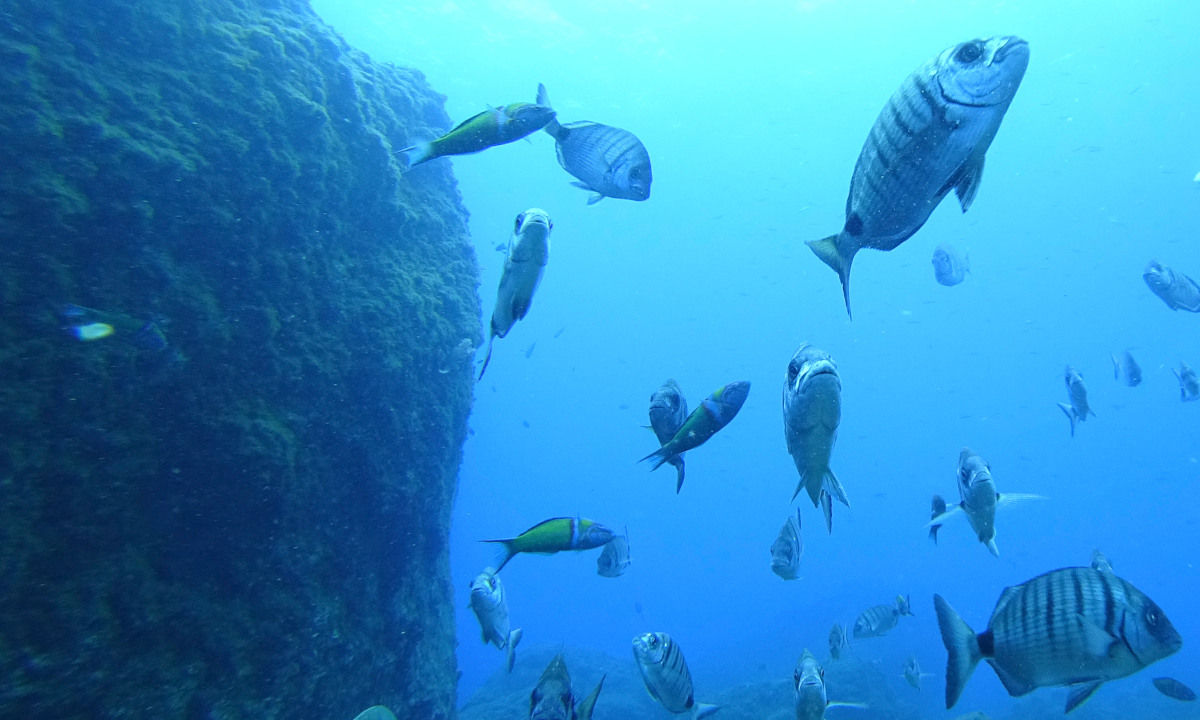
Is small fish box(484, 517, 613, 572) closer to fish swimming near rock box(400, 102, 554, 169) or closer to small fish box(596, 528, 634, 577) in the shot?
fish swimming near rock box(400, 102, 554, 169)

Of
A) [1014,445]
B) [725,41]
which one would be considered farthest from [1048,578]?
[1014,445]

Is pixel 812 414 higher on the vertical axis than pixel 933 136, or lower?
lower

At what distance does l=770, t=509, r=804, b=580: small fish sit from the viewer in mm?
4859

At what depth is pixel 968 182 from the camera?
61.5 inches

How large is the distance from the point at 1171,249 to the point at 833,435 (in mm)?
61642

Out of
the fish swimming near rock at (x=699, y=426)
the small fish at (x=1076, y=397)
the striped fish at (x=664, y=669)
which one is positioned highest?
the fish swimming near rock at (x=699, y=426)

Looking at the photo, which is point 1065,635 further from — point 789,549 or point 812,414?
point 789,549

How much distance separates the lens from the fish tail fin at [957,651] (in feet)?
7.64

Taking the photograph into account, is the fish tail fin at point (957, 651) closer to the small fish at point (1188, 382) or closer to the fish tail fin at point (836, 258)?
the fish tail fin at point (836, 258)

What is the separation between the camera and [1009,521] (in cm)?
7931

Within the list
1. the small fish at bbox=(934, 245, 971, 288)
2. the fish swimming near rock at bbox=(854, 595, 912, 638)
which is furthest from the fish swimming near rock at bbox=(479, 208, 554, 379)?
the small fish at bbox=(934, 245, 971, 288)

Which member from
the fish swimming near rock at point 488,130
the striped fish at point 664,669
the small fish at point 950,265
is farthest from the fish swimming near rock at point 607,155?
the small fish at point 950,265

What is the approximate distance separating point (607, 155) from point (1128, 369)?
924 cm

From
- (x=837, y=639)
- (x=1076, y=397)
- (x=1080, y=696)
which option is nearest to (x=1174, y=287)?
(x=1076, y=397)
